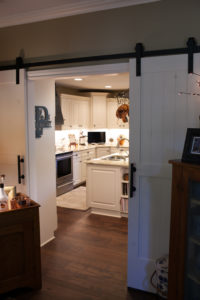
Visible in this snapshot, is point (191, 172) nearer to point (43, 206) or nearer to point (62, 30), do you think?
point (62, 30)

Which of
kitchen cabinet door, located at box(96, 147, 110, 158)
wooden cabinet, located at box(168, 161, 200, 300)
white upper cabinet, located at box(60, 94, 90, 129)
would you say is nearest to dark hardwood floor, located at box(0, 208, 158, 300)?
wooden cabinet, located at box(168, 161, 200, 300)

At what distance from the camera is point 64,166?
5.98 metres

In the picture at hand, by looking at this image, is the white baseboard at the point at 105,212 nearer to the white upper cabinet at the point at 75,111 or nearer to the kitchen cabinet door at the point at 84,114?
the white upper cabinet at the point at 75,111

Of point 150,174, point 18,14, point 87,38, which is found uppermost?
point 18,14

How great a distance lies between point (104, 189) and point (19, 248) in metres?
2.34

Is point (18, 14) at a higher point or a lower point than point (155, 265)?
higher

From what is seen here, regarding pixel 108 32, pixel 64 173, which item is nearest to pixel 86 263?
pixel 108 32

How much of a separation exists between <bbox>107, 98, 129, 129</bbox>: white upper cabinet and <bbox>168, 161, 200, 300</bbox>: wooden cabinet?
627 cm

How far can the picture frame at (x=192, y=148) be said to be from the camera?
1787 mm

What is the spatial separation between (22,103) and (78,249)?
1926 millimetres

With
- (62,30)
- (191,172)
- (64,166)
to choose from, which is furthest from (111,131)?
(191,172)

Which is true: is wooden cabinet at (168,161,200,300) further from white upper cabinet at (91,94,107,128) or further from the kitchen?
white upper cabinet at (91,94,107,128)

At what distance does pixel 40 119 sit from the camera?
336cm

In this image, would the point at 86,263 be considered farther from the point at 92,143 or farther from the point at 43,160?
the point at 92,143
